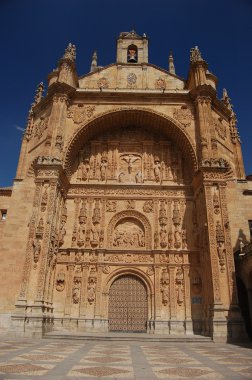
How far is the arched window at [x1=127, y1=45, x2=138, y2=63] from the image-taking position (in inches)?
924

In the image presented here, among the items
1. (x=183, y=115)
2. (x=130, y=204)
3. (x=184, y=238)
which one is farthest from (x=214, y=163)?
(x=130, y=204)

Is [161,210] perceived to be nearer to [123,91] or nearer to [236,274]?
[236,274]

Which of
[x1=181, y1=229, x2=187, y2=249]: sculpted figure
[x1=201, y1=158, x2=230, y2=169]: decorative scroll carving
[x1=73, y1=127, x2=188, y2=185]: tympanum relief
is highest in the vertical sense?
[x1=73, y1=127, x2=188, y2=185]: tympanum relief

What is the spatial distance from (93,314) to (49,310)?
8.15ft

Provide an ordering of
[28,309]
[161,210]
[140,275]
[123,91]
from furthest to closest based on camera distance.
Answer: [123,91] < [161,210] < [140,275] < [28,309]

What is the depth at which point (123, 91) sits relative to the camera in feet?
65.5

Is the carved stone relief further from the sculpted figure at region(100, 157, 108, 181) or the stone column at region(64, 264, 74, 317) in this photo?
the stone column at region(64, 264, 74, 317)

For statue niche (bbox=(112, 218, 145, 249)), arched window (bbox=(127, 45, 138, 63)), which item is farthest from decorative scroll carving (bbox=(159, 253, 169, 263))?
arched window (bbox=(127, 45, 138, 63))

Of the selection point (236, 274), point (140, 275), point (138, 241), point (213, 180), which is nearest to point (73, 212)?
point (138, 241)

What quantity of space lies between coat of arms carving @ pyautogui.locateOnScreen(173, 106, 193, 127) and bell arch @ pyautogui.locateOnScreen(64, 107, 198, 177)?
1.18ft

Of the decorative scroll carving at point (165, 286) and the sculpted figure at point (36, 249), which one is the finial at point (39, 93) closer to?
the sculpted figure at point (36, 249)

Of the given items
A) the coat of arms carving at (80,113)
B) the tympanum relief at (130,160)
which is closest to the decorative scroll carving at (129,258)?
the tympanum relief at (130,160)

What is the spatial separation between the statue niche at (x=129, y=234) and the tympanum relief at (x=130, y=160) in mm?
2684

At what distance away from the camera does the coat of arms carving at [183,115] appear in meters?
19.3
